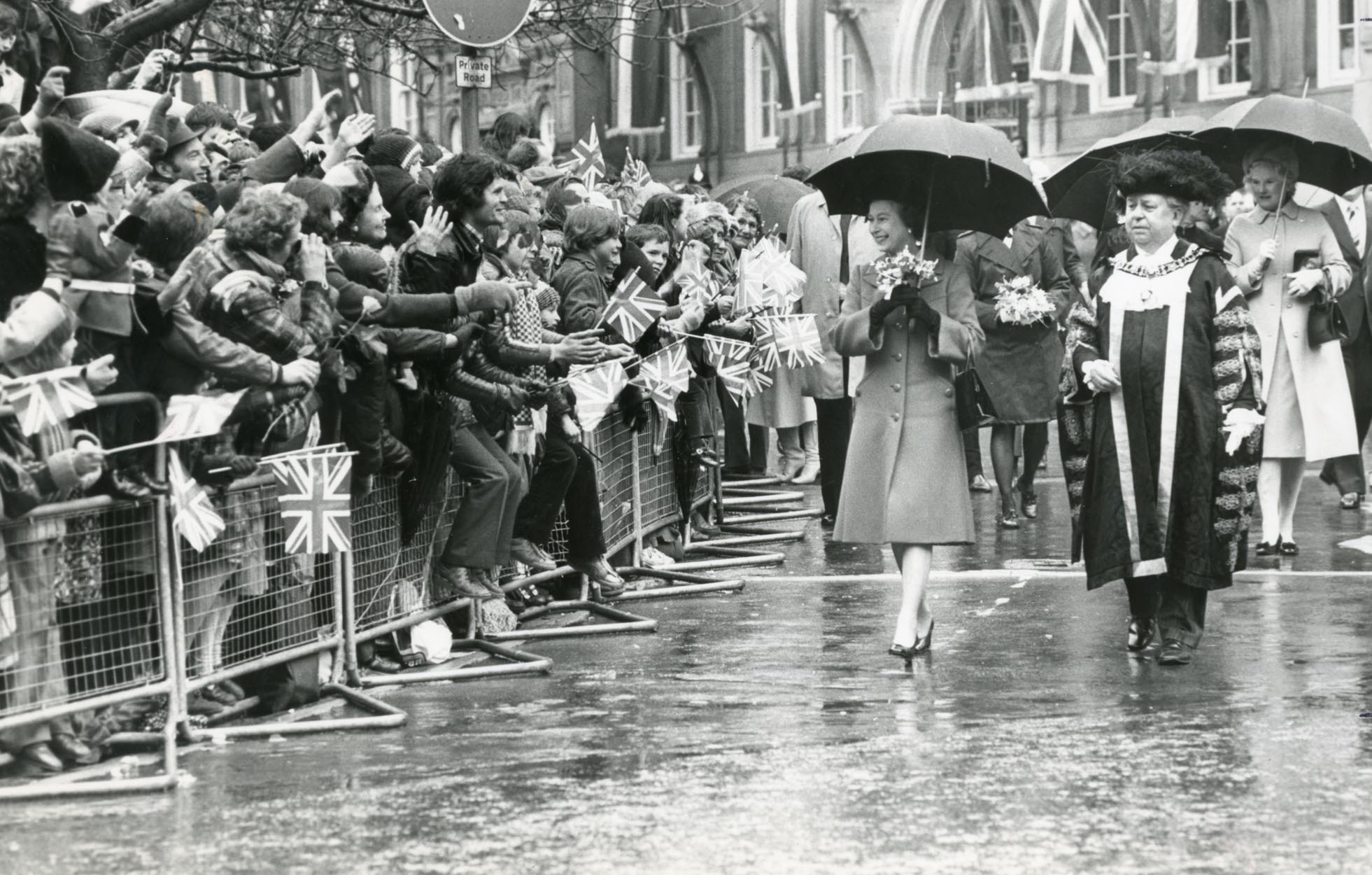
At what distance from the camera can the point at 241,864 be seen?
5.89 meters

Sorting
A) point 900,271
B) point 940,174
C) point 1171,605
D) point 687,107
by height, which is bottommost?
point 1171,605

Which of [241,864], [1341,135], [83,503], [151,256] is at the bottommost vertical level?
[241,864]

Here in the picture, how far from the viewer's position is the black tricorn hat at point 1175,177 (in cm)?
912

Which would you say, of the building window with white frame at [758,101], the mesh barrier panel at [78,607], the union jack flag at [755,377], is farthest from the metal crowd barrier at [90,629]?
the building window with white frame at [758,101]

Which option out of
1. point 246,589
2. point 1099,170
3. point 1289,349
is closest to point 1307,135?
point 1289,349

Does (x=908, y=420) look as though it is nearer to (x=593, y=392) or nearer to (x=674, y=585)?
Result: (x=593, y=392)

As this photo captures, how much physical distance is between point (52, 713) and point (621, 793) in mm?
1775

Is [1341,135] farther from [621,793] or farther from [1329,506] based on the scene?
[621,793]

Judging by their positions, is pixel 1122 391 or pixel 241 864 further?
pixel 1122 391

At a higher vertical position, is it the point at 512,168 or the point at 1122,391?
the point at 512,168

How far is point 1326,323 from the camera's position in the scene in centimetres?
1289

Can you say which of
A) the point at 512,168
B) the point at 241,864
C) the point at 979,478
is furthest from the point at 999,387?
the point at 241,864

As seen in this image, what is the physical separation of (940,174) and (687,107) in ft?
139

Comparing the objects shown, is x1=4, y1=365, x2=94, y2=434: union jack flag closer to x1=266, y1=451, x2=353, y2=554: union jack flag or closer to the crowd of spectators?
the crowd of spectators
